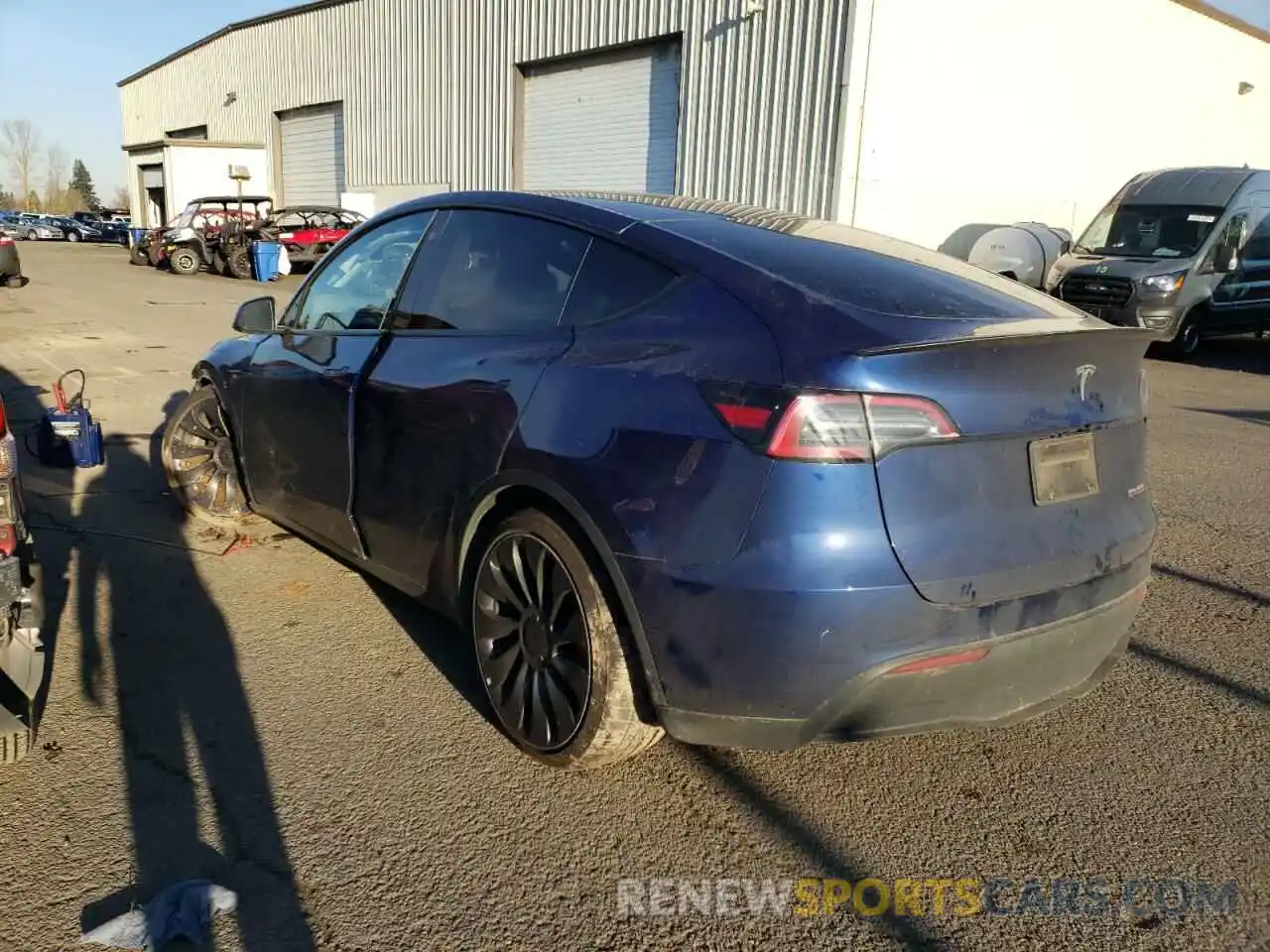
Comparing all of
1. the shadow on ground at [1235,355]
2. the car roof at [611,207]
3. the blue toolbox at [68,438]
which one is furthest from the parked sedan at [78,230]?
the car roof at [611,207]

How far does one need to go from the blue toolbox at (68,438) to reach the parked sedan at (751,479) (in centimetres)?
352

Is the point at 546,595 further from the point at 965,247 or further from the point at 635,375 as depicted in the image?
the point at 965,247

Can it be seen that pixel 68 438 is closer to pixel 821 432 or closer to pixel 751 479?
pixel 751 479

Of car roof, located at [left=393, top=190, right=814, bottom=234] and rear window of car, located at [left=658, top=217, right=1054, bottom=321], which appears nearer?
rear window of car, located at [left=658, top=217, right=1054, bottom=321]

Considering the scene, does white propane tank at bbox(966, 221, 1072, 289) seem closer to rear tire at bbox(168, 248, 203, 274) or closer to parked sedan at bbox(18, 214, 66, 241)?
rear tire at bbox(168, 248, 203, 274)

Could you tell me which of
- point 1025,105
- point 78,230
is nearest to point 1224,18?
point 1025,105

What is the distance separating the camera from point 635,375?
2.54m

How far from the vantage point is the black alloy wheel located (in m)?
4.94

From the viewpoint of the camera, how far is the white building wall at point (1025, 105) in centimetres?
1429

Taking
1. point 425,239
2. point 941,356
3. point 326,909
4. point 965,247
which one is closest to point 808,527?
point 941,356

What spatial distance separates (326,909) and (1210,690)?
2991 millimetres

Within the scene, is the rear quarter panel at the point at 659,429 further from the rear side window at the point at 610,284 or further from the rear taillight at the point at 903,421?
the rear taillight at the point at 903,421

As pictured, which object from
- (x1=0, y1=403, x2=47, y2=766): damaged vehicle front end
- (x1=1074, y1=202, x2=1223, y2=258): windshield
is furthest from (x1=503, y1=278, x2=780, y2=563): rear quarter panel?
(x1=1074, y1=202, x2=1223, y2=258): windshield

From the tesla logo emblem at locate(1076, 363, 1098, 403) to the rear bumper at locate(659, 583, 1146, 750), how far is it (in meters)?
0.59
